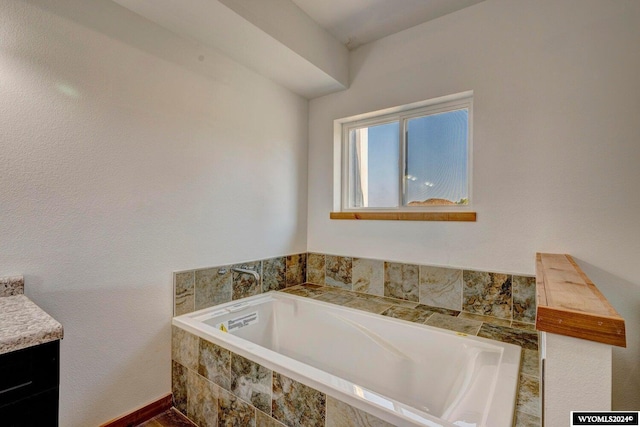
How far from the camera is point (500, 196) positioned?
185cm

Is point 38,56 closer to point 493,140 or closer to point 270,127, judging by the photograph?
point 270,127

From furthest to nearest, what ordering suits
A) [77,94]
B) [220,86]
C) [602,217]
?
[220,86], [602,217], [77,94]

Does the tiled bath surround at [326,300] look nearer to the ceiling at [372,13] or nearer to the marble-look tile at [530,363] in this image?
the marble-look tile at [530,363]

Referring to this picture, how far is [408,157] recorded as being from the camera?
2.34 m

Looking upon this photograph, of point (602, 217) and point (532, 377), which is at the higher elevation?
point (602, 217)

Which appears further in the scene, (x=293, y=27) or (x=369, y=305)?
(x=369, y=305)

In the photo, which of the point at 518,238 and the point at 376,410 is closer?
the point at 376,410

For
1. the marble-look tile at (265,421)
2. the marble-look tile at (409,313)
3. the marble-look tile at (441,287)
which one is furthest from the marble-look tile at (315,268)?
the marble-look tile at (265,421)

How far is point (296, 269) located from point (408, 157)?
1367 millimetres

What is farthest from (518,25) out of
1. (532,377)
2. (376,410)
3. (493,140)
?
(376,410)

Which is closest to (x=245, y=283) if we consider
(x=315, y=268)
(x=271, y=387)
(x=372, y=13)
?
(x=315, y=268)

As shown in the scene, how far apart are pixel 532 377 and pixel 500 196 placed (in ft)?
3.44

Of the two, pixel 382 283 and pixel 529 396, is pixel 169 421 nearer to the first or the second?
pixel 382 283

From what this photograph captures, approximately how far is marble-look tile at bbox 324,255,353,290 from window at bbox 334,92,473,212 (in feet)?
1.52
